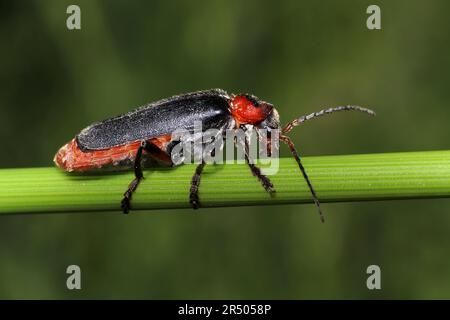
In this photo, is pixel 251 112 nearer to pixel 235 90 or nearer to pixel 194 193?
pixel 194 193

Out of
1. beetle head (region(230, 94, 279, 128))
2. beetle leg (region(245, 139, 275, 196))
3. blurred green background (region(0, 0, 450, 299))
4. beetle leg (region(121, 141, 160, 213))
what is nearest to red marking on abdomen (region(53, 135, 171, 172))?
beetle leg (region(121, 141, 160, 213))

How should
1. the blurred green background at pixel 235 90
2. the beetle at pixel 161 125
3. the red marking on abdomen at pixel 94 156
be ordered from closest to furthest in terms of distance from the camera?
the red marking on abdomen at pixel 94 156
the beetle at pixel 161 125
the blurred green background at pixel 235 90

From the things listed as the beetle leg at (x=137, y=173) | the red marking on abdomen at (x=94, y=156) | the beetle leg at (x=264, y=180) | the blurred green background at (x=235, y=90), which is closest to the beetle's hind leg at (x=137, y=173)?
the beetle leg at (x=137, y=173)

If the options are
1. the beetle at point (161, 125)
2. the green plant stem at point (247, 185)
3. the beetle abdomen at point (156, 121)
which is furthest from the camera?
the beetle abdomen at point (156, 121)

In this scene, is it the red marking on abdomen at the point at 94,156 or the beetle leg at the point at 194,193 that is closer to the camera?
the beetle leg at the point at 194,193

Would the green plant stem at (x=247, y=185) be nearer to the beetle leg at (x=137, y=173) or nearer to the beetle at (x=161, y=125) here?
the beetle leg at (x=137, y=173)

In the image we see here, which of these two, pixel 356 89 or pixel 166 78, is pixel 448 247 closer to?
pixel 356 89

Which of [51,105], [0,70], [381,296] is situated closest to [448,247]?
[381,296]

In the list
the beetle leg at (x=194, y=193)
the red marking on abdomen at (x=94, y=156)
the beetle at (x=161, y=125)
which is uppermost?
the beetle at (x=161, y=125)
